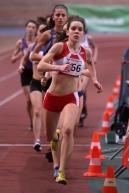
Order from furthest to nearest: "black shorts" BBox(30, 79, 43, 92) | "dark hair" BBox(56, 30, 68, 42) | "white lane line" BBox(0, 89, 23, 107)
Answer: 1. "white lane line" BBox(0, 89, 23, 107)
2. "black shorts" BBox(30, 79, 43, 92)
3. "dark hair" BBox(56, 30, 68, 42)

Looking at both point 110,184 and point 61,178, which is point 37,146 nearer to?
point 61,178

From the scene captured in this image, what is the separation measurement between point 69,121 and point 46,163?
6.40 feet

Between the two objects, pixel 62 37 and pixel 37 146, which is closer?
pixel 62 37

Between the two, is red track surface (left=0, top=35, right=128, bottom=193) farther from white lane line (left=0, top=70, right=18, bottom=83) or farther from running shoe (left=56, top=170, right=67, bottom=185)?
white lane line (left=0, top=70, right=18, bottom=83)

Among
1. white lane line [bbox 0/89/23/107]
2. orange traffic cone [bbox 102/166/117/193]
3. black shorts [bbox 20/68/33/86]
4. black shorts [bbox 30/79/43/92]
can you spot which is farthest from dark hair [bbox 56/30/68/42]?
white lane line [bbox 0/89/23/107]

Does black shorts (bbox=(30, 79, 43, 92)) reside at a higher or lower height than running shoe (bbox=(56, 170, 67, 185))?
lower

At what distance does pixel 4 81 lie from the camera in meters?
26.1

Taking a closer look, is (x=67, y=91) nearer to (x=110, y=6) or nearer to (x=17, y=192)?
(x=17, y=192)

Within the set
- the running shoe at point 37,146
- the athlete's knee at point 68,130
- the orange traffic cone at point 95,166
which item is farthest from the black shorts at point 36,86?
the athlete's knee at point 68,130

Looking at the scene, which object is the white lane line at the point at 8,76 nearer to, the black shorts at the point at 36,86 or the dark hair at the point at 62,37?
the black shorts at the point at 36,86

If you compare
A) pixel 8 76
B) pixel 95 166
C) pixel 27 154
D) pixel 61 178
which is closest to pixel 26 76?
pixel 27 154

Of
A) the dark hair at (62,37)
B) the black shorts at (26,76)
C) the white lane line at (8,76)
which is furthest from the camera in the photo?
the white lane line at (8,76)

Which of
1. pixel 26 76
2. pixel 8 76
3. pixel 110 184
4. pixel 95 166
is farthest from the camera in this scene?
pixel 8 76

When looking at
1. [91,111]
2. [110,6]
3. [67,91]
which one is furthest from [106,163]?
[110,6]
